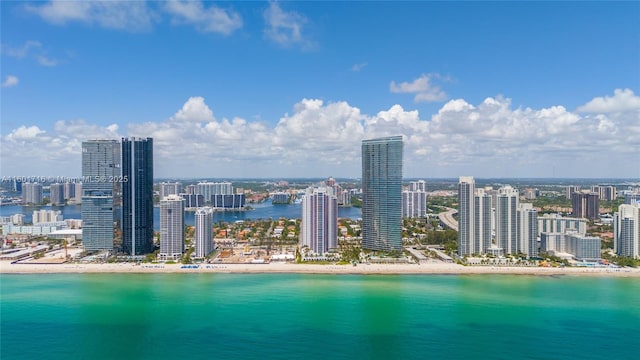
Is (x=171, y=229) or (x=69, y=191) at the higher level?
(x=69, y=191)

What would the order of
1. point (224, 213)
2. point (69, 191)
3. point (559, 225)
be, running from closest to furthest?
1. point (559, 225)
2. point (224, 213)
3. point (69, 191)

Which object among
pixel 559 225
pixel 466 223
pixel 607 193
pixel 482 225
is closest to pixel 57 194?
pixel 466 223

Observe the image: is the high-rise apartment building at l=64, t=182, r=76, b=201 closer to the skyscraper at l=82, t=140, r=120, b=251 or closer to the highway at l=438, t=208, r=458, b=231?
the skyscraper at l=82, t=140, r=120, b=251

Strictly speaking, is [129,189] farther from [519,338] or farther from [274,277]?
[519,338]

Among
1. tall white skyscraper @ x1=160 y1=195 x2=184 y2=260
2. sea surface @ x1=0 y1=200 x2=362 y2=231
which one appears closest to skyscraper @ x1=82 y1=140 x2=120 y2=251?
tall white skyscraper @ x1=160 y1=195 x2=184 y2=260

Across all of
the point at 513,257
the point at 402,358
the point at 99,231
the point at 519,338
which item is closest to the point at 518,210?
the point at 513,257

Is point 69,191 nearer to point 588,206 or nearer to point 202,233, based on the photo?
point 202,233

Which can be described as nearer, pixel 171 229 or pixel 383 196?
pixel 171 229
